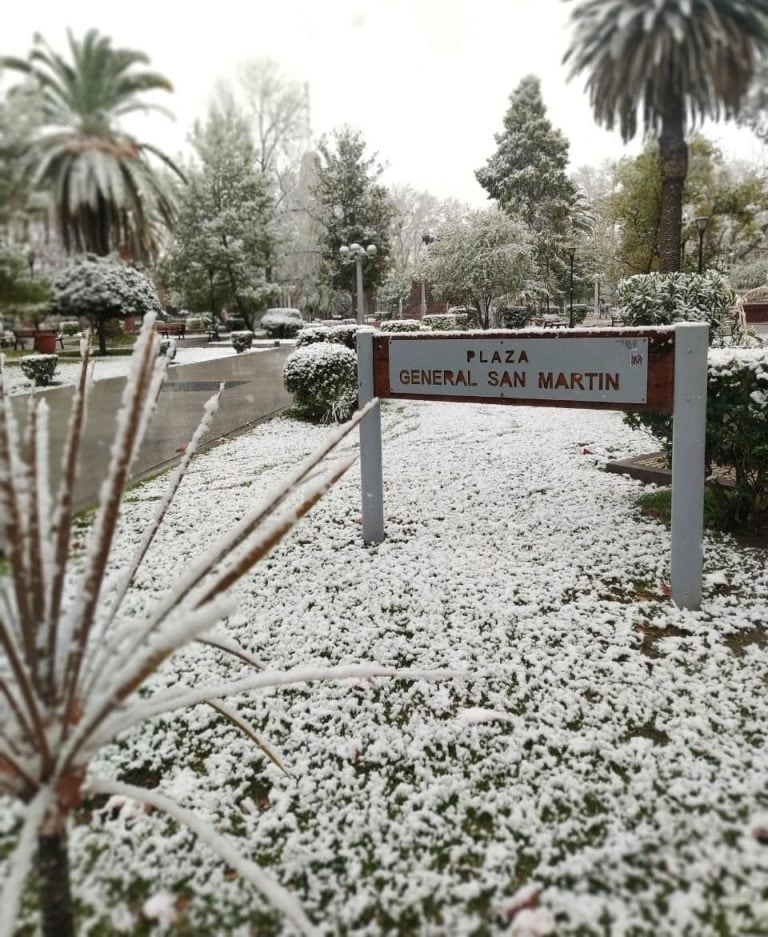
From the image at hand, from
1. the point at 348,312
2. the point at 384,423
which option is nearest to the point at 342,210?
the point at 348,312

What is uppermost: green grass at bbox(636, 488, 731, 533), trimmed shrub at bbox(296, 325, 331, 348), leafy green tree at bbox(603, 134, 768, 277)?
leafy green tree at bbox(603, 134, 768, 277)

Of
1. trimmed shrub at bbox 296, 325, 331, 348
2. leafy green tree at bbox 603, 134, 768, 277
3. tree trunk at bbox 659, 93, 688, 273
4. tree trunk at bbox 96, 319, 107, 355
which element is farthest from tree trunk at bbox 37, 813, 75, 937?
leafy green tree at bbox 603, 134, 768, 277

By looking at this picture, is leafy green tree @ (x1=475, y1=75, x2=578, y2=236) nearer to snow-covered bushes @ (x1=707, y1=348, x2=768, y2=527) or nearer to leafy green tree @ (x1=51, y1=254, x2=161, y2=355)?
snow-covered bushes @ (x1=707, y1=348, x2=768, y2=527)

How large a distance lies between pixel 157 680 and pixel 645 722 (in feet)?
5.04

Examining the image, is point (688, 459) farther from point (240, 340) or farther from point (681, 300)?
point (240, 340)

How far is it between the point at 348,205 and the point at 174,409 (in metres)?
26.9

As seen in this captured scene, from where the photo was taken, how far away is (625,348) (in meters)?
2.44

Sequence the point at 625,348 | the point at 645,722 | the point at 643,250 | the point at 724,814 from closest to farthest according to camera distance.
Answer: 1. the point at 724,814
2. the point at 645,722
3. the point at 625,348
4. the point at 643,250

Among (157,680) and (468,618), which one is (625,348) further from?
(157,680)

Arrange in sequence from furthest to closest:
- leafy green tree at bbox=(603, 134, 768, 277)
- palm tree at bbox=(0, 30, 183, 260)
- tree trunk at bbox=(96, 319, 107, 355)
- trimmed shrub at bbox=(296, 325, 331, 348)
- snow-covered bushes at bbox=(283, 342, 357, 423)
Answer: leafy green tree at bbox=(603, 134, 768, 277)
trimmed shrub at bbox=(296, 325, 331, 348)
snow-covered bushes at bbox=(283, 342, 357, 423)
tree trunk at bbox=(96, 319, 107, 355)
palm tree at bbox=(0, 30, 183, 260)

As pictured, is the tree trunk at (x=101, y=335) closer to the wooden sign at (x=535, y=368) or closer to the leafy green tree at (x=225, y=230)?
the leafy green tree at (x=225, y=230)

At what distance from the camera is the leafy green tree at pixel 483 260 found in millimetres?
18828

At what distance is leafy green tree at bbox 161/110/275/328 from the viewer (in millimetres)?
1266

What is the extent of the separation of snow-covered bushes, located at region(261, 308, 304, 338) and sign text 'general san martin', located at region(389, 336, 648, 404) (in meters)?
21.3
